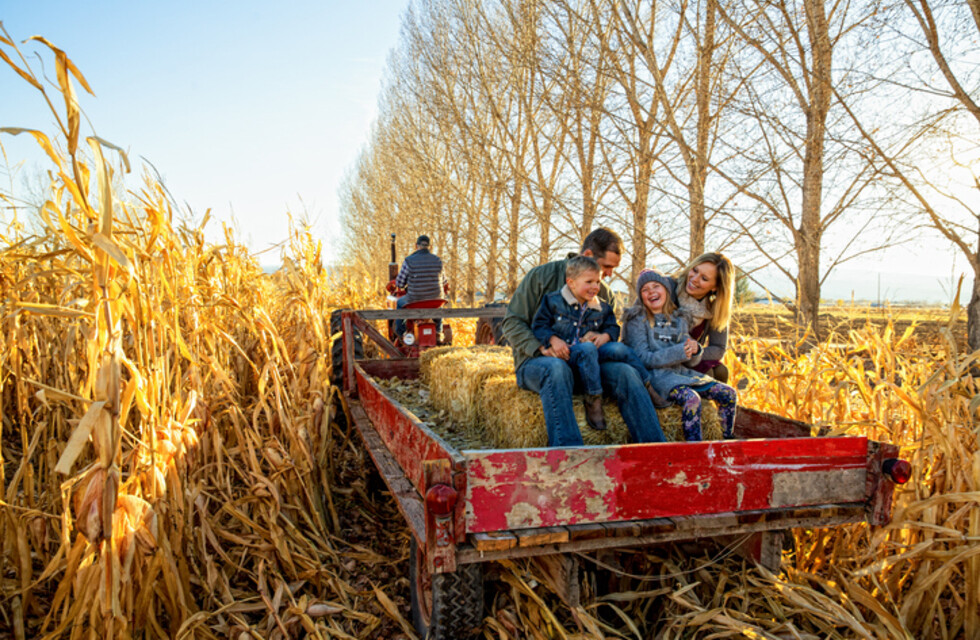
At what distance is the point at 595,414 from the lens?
3.16 m

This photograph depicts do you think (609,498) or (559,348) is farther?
(559,348)

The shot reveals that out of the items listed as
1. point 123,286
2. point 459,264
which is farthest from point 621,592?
point 459,264

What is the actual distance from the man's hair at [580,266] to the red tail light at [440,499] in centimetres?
158

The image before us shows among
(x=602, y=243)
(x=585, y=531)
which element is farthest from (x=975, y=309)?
(x=585, y=531)

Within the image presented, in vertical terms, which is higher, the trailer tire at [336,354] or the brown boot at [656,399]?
the trailer tire at [336,354]

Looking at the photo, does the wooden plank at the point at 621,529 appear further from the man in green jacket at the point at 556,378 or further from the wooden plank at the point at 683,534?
the man in green jacket at the point at 556,378

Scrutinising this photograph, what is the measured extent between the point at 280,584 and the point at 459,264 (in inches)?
579

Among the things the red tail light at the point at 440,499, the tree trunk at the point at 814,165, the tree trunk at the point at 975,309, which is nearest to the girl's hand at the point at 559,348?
the red tail light at the point at 440,499

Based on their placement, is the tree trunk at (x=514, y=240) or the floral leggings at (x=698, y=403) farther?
the tree trunk at (x=514, y=240)

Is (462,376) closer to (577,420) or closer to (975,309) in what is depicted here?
(577,420)

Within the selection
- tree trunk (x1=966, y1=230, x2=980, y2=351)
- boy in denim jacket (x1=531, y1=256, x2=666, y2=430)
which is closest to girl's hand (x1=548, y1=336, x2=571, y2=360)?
boy in denim jacket (x1=531, y1=256, x2=666, y2=430)

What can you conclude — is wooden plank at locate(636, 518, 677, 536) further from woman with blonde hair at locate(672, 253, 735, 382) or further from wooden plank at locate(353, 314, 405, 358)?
wooden plank at locate(353, 314, 405, 358)

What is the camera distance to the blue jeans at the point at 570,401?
9.65 feet

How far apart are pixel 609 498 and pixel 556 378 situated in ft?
2.75
